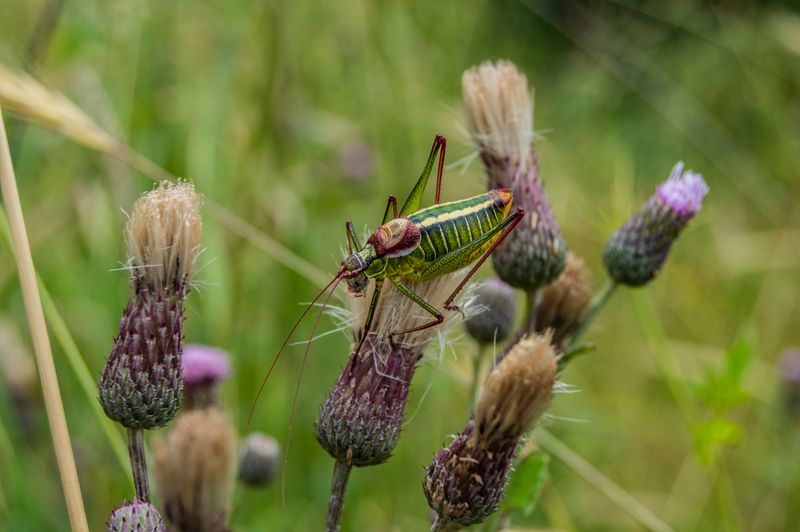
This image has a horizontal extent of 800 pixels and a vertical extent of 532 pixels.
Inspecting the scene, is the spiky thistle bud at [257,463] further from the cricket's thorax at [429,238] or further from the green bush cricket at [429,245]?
the cricket's thorax at [429,238]

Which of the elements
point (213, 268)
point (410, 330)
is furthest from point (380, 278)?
point (213, 268)

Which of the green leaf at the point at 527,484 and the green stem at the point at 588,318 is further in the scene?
the green stem at the point at 588,318

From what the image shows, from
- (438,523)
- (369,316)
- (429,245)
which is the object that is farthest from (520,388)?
(429,245)

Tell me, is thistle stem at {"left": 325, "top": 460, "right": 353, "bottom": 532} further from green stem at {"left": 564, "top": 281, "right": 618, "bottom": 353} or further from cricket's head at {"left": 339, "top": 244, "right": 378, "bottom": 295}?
green stem at {"left": 564, "top": 281, "right": 618, "bottom": 353}

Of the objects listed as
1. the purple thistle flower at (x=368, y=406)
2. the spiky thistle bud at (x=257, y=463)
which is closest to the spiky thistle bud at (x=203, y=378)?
the spiky thistle bud at (x=257, y=463)

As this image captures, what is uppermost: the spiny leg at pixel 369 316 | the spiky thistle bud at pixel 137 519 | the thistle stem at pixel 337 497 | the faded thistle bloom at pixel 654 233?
the faded thistle bloom at pixel 654 233

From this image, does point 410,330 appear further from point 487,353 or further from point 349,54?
point 349,54
